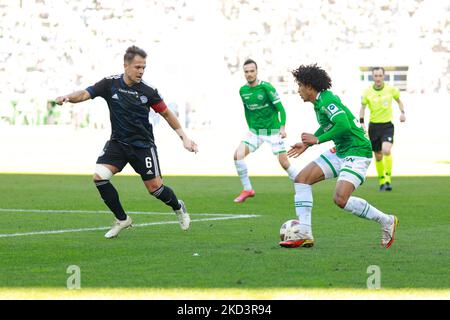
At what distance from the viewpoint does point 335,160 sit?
39.8 ft

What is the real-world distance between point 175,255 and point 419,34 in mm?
57256

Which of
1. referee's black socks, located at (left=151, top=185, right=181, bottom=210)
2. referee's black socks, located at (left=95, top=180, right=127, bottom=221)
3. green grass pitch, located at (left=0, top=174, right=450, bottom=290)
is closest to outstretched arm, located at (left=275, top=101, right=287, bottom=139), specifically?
green grass pitch, located at (left=0, top=174, right=450, bottom=290)

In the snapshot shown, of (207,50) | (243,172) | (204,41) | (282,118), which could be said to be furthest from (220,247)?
(204,41)

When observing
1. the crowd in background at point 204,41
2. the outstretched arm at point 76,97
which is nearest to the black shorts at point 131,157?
the outstretched arm at point 76,97

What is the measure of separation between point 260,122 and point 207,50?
47483 mm

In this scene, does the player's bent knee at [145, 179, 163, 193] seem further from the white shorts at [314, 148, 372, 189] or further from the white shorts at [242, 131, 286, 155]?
the white shorts at [242, 131, 286, 155]

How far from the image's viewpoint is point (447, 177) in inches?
1017

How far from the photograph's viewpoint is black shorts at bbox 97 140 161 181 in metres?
13.1

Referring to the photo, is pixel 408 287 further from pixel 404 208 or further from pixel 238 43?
pixel 238 43

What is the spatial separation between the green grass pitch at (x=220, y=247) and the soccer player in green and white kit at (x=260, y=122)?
1.98ft

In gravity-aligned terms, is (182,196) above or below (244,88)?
below

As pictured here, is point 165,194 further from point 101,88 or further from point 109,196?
point 101,88
